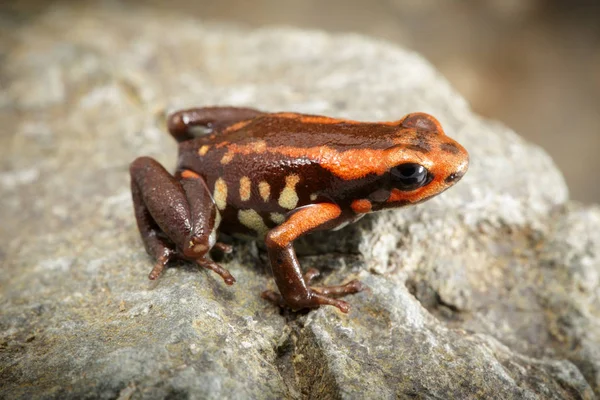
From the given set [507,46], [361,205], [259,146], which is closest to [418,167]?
[361,205]

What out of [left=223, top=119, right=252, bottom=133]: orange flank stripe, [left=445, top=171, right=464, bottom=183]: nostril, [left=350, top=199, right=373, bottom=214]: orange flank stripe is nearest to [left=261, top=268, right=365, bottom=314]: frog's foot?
[left=350, top=199, right=373, bottom=214]: orange flank stripe

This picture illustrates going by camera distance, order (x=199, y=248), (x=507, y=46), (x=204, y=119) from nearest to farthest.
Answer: (x=199, y=248), (x=204, y=119), (x=507, y=46)

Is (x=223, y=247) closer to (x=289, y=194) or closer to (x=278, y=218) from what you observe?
(x=278, y=218)

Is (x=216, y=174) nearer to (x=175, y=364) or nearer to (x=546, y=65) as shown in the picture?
(x=175, y=364)

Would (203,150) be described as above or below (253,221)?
above

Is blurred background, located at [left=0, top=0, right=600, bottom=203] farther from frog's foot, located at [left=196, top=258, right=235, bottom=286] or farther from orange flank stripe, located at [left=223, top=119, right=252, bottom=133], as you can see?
frog's foot, located at [left=196, top=258, right=235, bottom=286]

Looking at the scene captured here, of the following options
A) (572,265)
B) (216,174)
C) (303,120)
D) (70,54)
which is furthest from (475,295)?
(70,54)

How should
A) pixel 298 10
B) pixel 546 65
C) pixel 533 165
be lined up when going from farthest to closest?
pixel 298 10
pixel 546 65
pixel 533 165
